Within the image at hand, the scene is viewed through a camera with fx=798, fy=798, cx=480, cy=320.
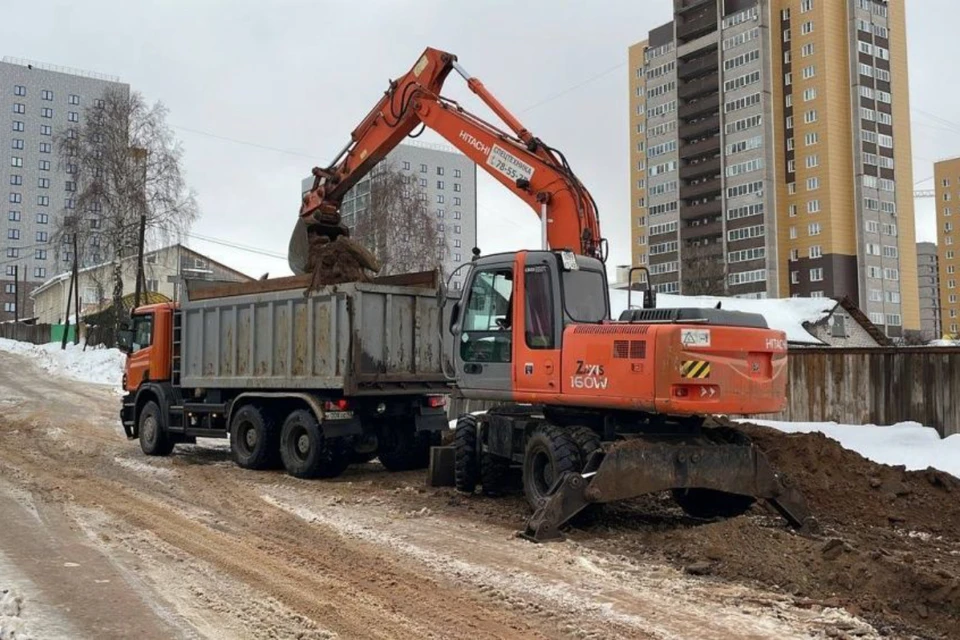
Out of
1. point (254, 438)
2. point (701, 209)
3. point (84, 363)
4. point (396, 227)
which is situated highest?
point (701, 209)

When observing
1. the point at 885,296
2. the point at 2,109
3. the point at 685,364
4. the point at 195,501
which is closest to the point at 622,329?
the point at 685,364

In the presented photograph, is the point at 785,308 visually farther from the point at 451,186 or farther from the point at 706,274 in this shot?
the point at 451,186

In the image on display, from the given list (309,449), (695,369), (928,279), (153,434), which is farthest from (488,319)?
(928,279)

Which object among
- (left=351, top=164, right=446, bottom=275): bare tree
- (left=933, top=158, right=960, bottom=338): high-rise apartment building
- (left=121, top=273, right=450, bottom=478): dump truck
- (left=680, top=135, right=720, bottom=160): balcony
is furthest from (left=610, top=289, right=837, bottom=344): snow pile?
(left=933, top=158, right=960, bottom=338): high-rise apartment building

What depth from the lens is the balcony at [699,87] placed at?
7625cm

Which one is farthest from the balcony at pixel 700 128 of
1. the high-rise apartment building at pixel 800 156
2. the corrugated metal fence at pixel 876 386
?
the corrugated metal fence at pixel 876 386

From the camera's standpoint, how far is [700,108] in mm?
78062

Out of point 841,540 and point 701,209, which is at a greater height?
point 701,209

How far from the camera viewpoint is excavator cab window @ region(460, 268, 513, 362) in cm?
865

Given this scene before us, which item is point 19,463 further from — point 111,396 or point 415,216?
point 415,216

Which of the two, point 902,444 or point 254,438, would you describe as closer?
point 902,444

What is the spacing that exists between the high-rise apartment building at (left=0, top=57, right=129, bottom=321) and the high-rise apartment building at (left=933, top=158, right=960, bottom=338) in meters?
117

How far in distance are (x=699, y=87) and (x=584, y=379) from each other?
7668cm

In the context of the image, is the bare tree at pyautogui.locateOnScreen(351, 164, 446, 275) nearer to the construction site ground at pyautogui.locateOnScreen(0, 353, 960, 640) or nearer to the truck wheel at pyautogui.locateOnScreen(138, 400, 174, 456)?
the truck wheel at pyautogui.locateOnScreen(138, 400, 174, 456)
